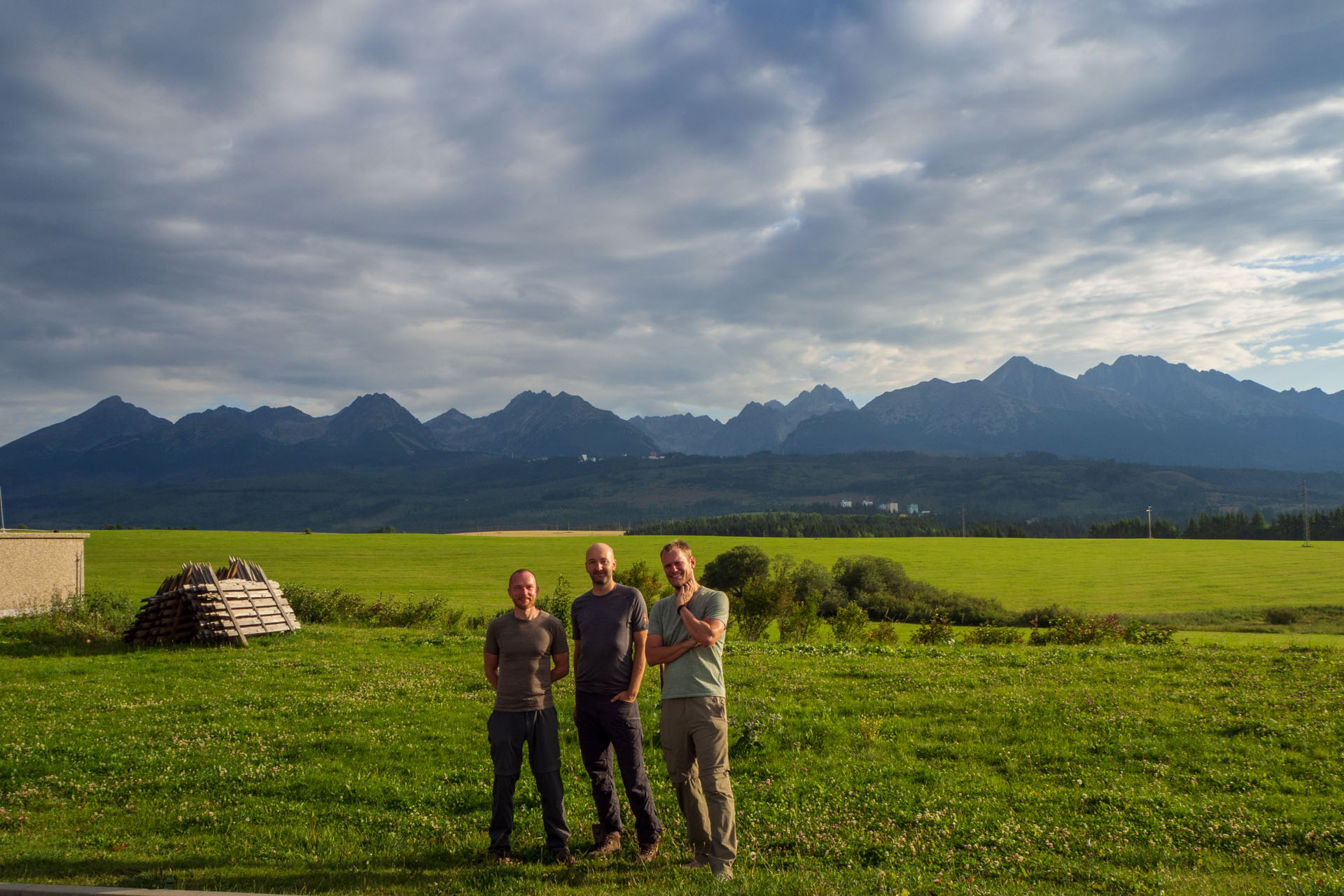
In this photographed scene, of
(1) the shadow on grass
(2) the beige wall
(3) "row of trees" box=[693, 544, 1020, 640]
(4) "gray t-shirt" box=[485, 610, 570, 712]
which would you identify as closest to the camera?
(1) the shadow on grass

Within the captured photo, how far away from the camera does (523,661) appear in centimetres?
847

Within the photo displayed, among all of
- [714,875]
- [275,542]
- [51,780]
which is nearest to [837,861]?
[714,875]

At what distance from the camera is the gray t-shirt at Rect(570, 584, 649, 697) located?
26.7ft

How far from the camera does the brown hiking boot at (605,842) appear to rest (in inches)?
324

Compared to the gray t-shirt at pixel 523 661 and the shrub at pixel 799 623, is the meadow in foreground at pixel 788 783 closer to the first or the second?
the gray t-shirt at pixel 523 661

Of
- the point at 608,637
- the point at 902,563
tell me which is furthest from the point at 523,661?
the point at 902,563

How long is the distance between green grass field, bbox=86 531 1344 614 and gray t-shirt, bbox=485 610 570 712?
51.6 m

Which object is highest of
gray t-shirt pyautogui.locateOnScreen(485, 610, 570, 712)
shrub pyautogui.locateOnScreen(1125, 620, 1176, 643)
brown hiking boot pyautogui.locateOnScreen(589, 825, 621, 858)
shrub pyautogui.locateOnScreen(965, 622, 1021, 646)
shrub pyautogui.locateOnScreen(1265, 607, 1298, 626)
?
gray t-shirt pyautogui.locateOnScreen(485, 610, 570, 712)

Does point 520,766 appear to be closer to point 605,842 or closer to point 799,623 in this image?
point 605,842

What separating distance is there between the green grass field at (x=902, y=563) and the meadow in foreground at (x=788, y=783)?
4532 centimetres

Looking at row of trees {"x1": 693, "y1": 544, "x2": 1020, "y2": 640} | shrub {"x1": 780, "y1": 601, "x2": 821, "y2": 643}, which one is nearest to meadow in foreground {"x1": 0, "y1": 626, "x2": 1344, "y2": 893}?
shrub {"x1": 780, "y1": 601, "x2": 821, "y2": 643}

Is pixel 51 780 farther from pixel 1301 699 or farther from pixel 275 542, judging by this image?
pixel 275 542

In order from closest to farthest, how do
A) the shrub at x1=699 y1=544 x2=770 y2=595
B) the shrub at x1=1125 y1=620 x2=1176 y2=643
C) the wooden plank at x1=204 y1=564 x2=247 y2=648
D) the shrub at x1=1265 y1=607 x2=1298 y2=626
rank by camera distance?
the wooden plank at x1=204 y1=564 x2=247 y2=648 < the shrub at x1=1125 y1=620 x2=1176 y2=643 < the shrub at x1=1265 y1=607 x2=1298 y2=626 < the shrub at x1=699 y1=544 x2=770 y2=595

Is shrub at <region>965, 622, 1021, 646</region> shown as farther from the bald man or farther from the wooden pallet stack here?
the bald man
